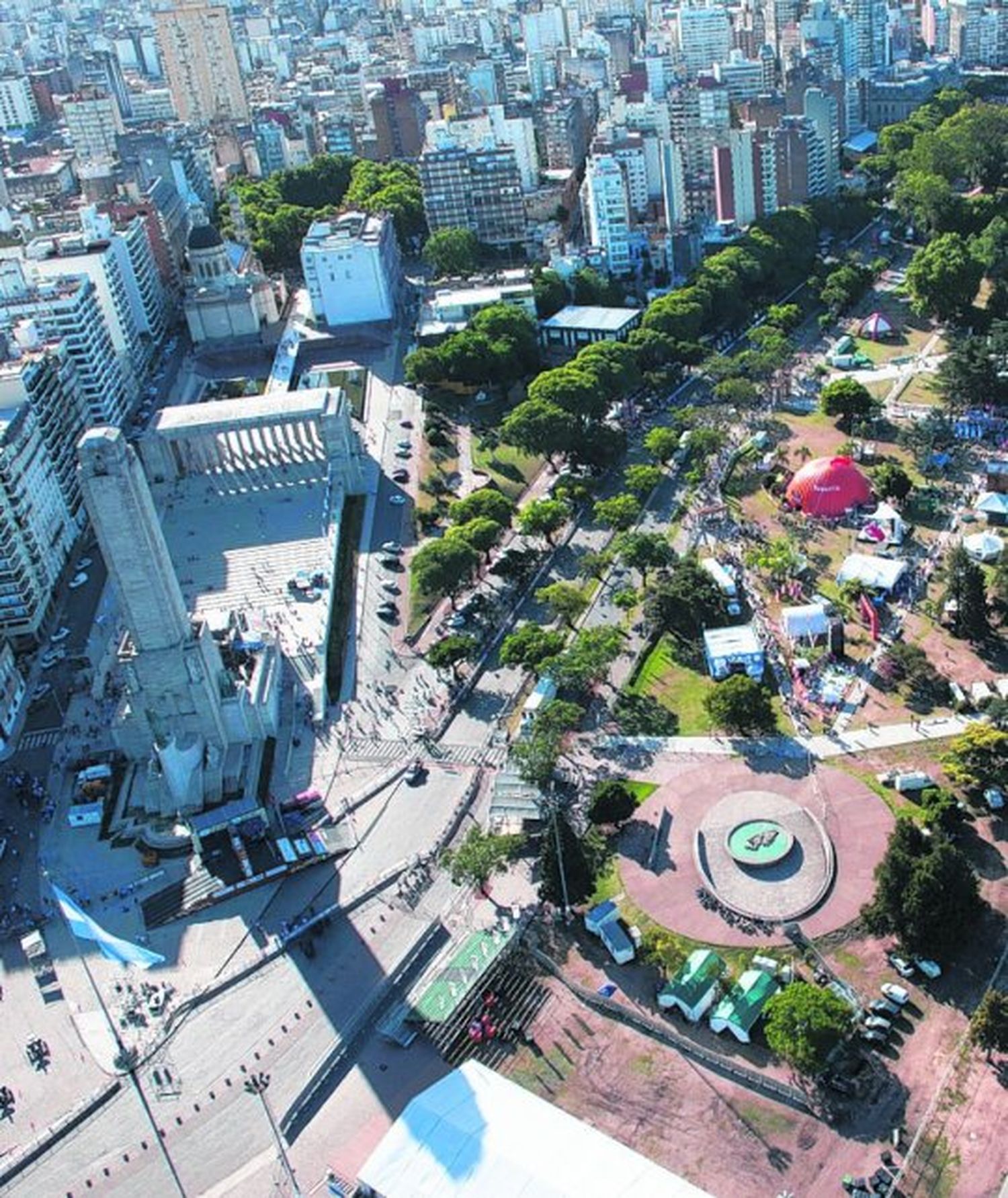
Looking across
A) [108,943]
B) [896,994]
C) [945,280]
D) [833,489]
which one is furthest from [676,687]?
[945,280]

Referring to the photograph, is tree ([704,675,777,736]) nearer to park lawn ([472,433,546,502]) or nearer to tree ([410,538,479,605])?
tree ([410,538,479,605])

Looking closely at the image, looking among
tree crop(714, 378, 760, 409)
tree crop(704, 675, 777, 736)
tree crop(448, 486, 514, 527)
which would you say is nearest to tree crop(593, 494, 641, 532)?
tree crop(448, 486, 514, 527)

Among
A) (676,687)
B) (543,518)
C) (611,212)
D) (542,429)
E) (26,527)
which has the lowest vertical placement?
(676,687)

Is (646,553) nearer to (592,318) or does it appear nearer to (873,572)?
(873,572)

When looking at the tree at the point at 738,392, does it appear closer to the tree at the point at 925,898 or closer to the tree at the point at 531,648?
the tree at the point at 531,648

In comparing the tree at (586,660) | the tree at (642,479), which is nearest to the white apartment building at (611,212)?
the tree at (642,479)

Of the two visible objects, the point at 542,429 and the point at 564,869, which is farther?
the point at 542,429
